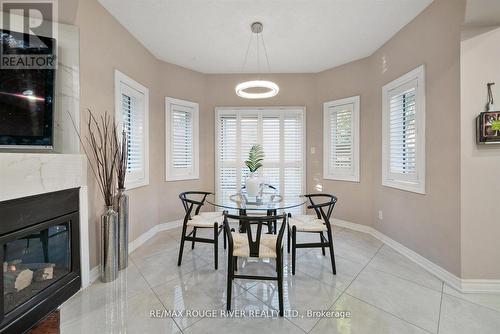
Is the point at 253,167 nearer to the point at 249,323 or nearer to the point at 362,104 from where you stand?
the point at 249,323

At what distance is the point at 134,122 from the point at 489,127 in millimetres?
3995

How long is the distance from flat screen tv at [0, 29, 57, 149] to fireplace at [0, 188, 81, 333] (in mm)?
531

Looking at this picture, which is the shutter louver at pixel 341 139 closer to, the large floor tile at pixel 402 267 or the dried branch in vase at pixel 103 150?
the large floor tile at pixel 402 267

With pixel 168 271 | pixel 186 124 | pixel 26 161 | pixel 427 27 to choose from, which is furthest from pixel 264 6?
pixel 168 271

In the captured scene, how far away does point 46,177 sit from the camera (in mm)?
1682

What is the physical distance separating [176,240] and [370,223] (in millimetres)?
3111

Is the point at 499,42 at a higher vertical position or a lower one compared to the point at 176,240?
higher

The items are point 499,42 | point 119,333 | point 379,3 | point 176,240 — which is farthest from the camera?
point 176,240

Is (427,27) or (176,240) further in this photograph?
(176,240)

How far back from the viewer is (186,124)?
387cm

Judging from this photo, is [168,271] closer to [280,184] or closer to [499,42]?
[280,184]

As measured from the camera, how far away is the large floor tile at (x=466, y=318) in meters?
1.54

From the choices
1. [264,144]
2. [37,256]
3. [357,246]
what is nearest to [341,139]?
[264,144]
